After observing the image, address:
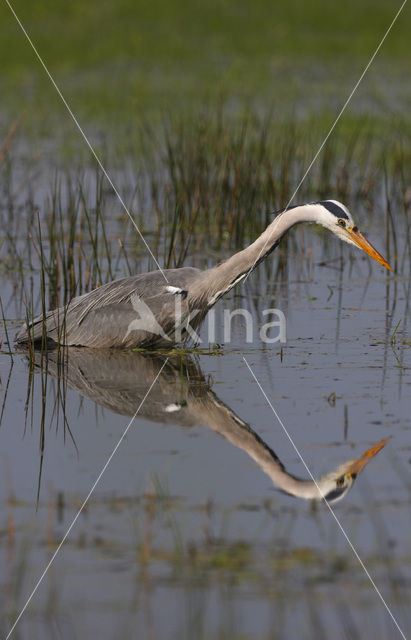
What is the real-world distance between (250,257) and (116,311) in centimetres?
109

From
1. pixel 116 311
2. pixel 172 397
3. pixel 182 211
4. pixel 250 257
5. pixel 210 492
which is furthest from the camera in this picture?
pixel 182 211

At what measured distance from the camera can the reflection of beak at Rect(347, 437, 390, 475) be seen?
503 centimetres

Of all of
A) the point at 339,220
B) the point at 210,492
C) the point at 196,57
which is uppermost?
the point at 196,57

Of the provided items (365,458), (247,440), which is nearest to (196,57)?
(247,440)

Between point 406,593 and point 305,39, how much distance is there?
2625 cm

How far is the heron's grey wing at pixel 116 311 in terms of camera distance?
7.62m

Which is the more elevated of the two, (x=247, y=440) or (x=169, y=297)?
(x=169, y=297)

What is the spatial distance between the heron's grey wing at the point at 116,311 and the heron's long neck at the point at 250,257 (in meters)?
0.15

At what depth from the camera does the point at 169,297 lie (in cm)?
757

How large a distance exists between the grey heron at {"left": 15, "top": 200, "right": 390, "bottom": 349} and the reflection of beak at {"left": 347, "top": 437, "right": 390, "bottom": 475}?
7.79 feet

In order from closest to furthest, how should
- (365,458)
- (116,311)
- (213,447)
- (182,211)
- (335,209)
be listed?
(365,458) → (213,447) → (335,209) → (116,311) → (182,211)

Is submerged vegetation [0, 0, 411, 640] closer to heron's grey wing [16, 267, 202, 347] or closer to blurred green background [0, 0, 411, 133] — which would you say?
heron's grey wing [16, 267, 202, 347]

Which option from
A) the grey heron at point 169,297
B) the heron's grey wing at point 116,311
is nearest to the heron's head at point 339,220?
the grey heron at point 169,297

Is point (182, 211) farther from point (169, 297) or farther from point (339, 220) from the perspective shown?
point (339, 220)
